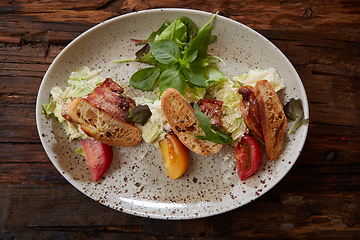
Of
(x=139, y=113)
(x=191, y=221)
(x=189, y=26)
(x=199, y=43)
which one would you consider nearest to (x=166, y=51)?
(x=199, y=43)

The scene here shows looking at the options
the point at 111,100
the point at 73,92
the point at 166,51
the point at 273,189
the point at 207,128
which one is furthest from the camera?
the point at 273,189

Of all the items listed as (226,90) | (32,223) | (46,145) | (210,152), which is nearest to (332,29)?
(226,90)

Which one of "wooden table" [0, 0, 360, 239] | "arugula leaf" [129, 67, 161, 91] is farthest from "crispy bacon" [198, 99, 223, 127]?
"wooden table" [0, 0, 360, 239]

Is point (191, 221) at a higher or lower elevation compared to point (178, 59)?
lower

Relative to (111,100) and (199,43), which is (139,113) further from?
(199,43)

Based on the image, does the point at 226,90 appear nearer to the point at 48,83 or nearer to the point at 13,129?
the point at 48,83
